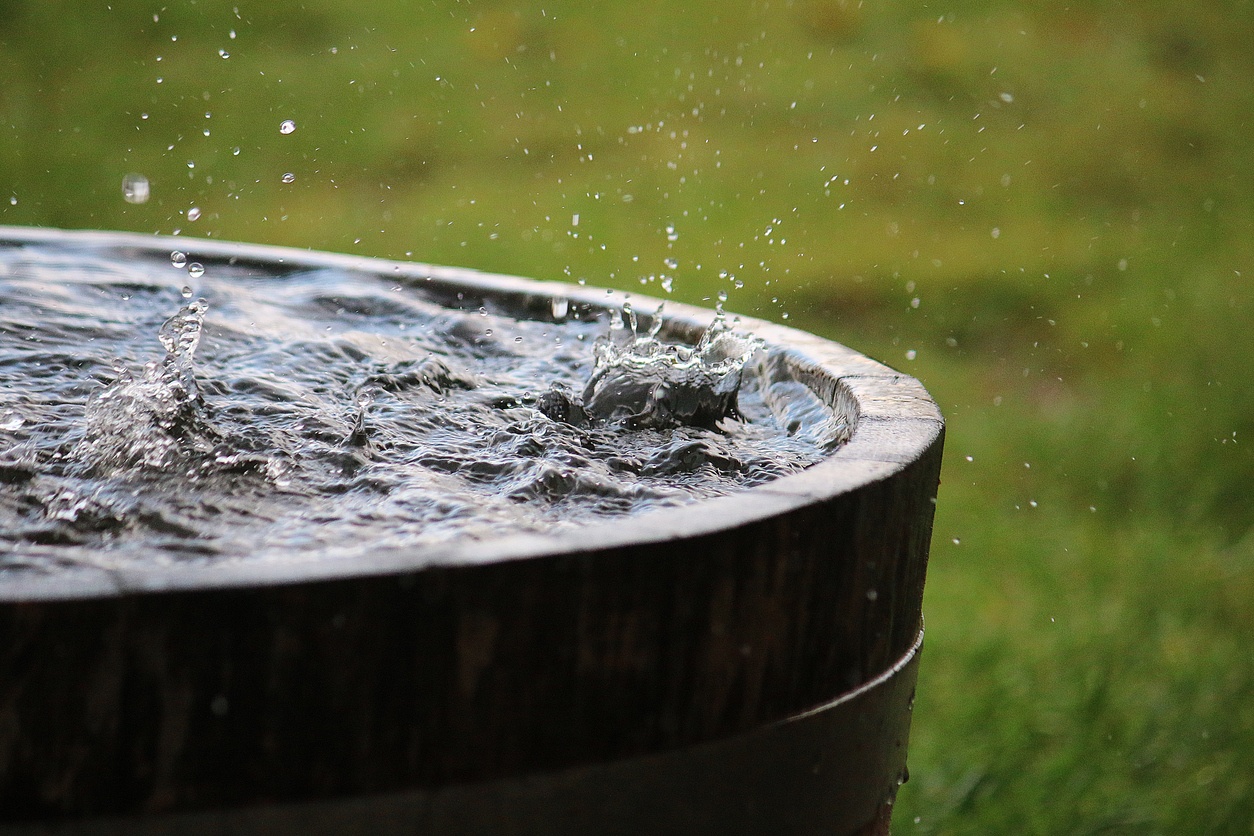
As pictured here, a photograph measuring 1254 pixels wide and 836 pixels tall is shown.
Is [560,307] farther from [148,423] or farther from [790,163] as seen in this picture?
[790,163]

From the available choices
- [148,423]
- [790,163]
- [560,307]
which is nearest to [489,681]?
[148,423]

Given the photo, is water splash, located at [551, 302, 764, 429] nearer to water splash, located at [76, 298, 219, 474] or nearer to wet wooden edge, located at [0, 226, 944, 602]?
wet wooden edge, located at [0, 226, 944, 602]

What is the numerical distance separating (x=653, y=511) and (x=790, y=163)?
305 inches

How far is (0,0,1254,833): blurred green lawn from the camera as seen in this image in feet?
22.2

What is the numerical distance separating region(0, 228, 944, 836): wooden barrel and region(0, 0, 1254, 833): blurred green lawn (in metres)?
4.40

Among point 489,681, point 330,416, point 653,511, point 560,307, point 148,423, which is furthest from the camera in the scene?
point 560,307

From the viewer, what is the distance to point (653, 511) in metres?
1.23

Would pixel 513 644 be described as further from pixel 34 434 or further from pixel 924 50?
pixel 924 50

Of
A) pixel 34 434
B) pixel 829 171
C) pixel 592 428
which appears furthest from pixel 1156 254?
pixel 34 434

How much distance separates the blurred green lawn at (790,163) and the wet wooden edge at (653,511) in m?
3.55

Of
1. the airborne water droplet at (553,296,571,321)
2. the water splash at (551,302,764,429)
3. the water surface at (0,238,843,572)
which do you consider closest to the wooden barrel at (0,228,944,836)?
the water surface at (0,238,843,572)

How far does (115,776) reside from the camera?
34.8 inches

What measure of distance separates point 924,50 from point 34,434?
836 centimetres

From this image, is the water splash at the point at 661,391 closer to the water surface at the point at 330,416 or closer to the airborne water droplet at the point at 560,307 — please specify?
the water surface at the point at 330,416
